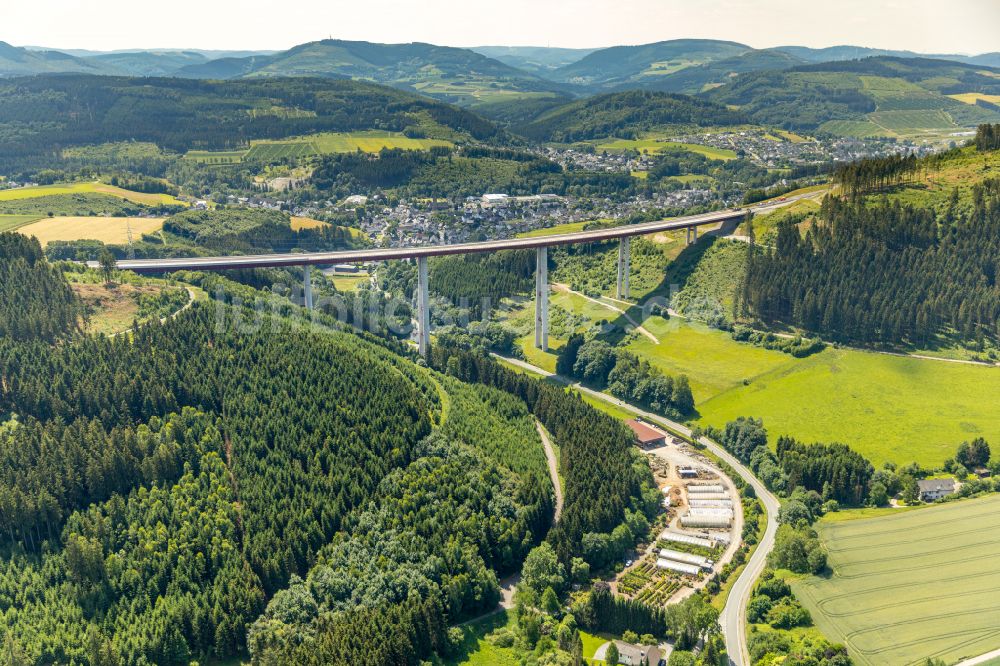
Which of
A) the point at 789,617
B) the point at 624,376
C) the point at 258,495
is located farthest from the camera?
the point at 624,376

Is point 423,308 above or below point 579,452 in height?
above

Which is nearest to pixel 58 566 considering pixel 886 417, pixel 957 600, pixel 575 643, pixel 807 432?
pixel 575 643

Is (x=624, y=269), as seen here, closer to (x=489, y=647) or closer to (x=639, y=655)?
(x=639, y=655)

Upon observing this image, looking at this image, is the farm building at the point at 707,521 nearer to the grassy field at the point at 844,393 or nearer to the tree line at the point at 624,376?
the grassy field at the point at 844,393

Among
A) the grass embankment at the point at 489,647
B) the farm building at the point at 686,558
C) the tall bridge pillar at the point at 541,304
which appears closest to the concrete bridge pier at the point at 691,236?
the tall bridge pillar at the point at 541,304

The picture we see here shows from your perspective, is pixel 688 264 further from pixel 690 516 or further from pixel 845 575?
pixel 845 575

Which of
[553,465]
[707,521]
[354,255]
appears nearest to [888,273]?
[707,521]

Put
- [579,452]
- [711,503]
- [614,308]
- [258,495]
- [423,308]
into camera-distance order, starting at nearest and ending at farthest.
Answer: [258,495]
[711,503]
[579,452]
[423,308]
[614,308]

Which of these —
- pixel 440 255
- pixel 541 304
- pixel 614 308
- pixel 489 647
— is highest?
pixel 440 255
